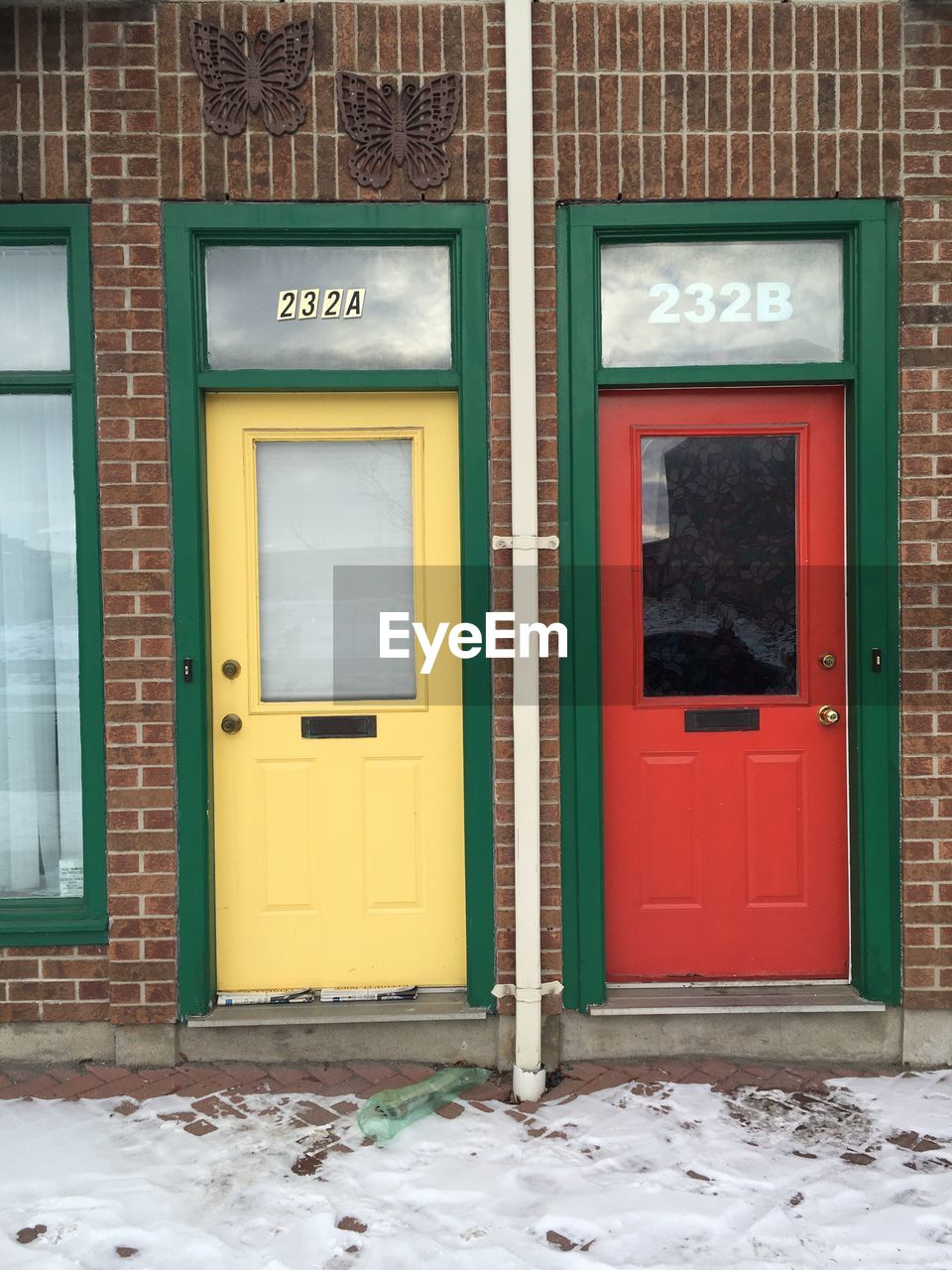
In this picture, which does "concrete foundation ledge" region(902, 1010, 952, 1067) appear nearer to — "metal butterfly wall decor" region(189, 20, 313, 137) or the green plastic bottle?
the green plastic bottle

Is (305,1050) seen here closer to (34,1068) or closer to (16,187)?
(34,1068)

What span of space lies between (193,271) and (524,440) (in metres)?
1.37

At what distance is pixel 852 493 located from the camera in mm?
3816

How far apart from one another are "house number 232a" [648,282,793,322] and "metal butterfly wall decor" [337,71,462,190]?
0.94 metres

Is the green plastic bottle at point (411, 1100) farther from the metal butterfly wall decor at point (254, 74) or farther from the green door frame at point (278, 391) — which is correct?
the metal butterfly wall decor at point (254, 74)

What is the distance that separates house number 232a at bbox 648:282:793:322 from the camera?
3.79 metres

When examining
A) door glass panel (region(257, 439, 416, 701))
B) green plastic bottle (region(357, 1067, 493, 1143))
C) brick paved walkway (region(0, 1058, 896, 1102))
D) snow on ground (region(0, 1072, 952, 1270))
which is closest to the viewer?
snow on ground (region(0, 1072, 952, 1270))

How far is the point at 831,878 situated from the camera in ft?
12.8

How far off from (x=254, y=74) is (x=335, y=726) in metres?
2.40

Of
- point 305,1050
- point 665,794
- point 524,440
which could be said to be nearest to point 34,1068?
point 305,1050

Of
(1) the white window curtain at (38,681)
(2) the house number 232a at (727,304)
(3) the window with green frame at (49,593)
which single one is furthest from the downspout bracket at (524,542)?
(1) the white window curtain at (38,681)

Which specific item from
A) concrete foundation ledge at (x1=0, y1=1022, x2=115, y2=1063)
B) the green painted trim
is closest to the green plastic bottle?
concrete foundation ledge at (x1=0, y1=1022, x2=115, y2=1063)

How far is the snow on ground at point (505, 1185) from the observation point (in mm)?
2688

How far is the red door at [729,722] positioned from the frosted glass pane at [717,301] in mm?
334
